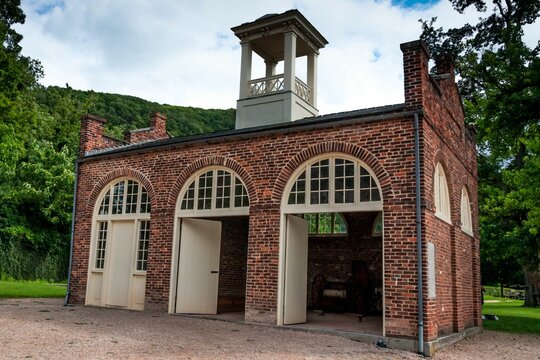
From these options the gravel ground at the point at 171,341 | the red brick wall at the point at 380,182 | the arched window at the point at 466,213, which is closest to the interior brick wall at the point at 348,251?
the arched window at the point at 466,213

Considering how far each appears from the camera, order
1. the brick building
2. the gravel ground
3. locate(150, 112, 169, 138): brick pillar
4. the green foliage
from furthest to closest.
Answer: the green foliage < locate(150, 112, 169, 138): brick pillar < the brick building < the gravel ground

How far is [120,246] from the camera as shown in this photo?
13.7 meters

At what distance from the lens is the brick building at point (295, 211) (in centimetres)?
948

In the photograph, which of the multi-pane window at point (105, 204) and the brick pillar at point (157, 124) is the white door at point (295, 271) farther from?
the brick pillar at point (157, 124)

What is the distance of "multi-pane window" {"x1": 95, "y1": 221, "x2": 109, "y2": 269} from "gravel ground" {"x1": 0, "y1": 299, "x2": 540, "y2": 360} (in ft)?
7.46

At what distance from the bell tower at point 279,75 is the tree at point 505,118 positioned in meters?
5.44

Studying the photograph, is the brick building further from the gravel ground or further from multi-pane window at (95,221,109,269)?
the gravel ground

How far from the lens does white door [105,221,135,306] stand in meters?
13.4

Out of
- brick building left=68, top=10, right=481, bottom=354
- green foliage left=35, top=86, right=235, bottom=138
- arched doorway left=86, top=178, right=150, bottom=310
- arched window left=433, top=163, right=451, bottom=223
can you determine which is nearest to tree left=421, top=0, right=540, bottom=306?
brick building left=68, top=10, right=481, bottom=354

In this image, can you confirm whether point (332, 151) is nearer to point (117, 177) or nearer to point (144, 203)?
point (144, 203)

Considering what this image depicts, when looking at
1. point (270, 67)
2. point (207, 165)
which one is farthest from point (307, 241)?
point (270, 67)

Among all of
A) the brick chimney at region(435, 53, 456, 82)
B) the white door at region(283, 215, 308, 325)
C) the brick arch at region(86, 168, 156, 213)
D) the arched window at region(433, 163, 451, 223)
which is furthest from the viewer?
the brick arch at region(86, 168, 156, 213)

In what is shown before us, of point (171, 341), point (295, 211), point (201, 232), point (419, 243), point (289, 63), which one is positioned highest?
point (289, 63)

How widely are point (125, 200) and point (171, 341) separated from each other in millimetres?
6408
